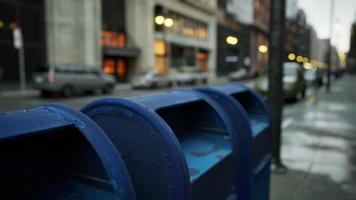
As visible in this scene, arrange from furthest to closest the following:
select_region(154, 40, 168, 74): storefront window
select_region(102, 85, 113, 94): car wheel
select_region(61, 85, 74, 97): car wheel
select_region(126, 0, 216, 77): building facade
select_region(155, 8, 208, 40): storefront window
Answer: select_region(155, 8, 208, 40): storefront window < select_region(154, 40, 168, 74): storefront window < select_region(126, 0, 216, 77): building facade < select_region(102, 85, 113, 94): car wheel < select_region(61, 85, 74, 97): car wheel

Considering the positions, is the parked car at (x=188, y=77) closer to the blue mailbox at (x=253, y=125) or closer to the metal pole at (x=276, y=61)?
the metal pole at (x=276, y=61)

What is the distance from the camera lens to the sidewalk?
5.27 metres

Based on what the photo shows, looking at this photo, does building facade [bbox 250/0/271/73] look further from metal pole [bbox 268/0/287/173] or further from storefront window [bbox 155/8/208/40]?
metal pole [bbox 268/0/287/173]

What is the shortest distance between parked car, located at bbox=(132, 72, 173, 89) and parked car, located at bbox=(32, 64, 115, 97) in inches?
203

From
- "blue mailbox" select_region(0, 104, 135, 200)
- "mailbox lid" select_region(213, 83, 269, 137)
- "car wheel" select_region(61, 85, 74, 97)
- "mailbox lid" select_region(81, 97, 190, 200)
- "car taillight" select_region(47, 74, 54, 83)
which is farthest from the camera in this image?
"car wheel" select_region(61, 85, 74, 97)

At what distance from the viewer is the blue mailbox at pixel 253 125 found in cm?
351

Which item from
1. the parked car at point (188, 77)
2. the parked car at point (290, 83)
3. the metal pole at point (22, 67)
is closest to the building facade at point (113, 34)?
the metal pole at point (22, 67)

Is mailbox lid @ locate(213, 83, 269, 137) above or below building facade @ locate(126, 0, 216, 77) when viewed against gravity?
below

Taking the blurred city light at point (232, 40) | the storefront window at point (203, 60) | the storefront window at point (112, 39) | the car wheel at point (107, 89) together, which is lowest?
the car wheel at point (107, 89)

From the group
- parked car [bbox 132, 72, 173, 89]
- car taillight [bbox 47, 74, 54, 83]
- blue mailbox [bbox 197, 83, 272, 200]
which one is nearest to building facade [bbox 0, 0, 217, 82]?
parked car [bbox 132, 72, 173, 89]

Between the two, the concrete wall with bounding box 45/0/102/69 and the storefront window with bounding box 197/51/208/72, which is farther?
the storefront window with bounding box 197/51/208/72

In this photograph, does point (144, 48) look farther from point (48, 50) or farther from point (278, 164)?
point (278, 164)

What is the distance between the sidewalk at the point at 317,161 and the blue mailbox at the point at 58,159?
3.63 metres

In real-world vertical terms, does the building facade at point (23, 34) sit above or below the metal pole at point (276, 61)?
above
